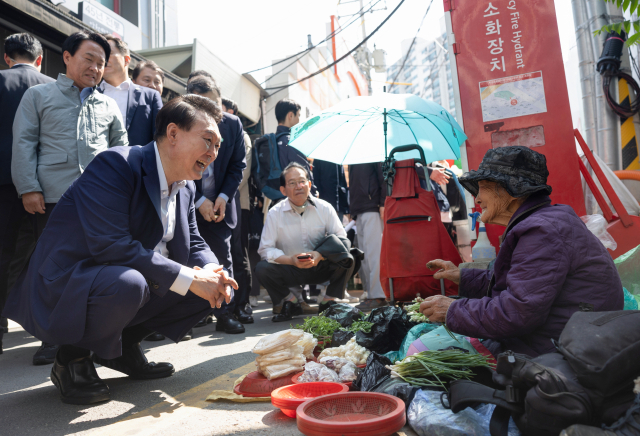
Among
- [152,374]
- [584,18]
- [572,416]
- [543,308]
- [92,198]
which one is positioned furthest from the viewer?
[584,18]

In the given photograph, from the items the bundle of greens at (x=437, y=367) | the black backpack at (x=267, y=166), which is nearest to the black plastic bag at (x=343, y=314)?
the bundle of greens at (x=437, y=367)

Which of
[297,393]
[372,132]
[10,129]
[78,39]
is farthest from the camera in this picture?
[372,132]

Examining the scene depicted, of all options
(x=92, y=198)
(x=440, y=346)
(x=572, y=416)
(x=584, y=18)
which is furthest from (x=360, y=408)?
(x=584, y=18)

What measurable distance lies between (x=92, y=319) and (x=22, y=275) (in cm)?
66

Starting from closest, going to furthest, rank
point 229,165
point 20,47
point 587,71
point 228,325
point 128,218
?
point 128,218 < point 20,47 < point 228,325 < point 229,165 < point 587,71

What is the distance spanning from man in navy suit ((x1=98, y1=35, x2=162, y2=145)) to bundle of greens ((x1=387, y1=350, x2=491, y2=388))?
3.31 meters

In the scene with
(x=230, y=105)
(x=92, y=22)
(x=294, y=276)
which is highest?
(x=92, y=22)

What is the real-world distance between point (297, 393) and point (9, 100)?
3.63 m

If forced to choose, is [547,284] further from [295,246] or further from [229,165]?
[295,246]

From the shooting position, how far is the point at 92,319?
93.4 inches

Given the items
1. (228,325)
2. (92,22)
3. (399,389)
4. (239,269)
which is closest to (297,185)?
(239,269)

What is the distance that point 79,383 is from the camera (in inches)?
98.7

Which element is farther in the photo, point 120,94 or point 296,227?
point 296,227

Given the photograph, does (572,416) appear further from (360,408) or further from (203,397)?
(203,397)
